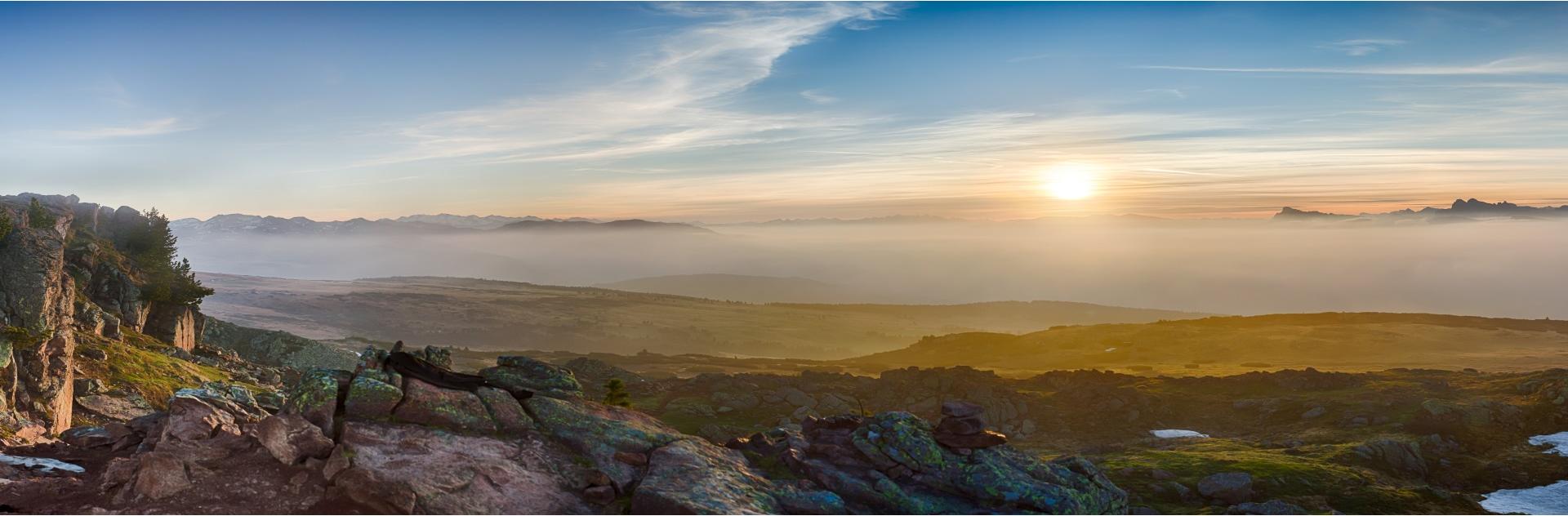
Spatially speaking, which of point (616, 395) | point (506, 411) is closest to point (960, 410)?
point (506, 411)

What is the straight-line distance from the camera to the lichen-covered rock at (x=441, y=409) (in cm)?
2503

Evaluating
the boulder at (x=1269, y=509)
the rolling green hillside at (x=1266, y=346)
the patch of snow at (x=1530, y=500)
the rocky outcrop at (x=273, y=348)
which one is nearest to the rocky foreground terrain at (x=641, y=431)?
the boulder at (x=1269, y=509)

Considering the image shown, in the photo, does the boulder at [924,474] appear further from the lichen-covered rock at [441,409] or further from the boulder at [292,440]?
the boulder at [292,440]

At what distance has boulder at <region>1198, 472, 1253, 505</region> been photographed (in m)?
47.3

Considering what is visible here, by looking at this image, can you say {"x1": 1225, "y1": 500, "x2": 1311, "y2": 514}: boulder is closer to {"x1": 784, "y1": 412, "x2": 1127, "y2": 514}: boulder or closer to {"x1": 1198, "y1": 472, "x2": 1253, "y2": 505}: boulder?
{"x1": 1198, "y1": 472, "x2": 1253, "y2": 505}: boulder

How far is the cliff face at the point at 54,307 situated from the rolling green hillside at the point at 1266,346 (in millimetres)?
107406

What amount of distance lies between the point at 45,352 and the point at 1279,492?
67442 millimetres

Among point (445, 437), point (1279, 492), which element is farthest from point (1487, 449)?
point (445, 437)

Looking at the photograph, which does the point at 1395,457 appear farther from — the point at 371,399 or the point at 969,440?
the point at 371,399

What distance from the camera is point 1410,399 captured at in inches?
2832

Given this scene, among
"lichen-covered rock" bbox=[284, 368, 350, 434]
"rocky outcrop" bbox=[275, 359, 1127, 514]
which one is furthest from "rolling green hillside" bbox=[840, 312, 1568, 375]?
"lichen-covered rock" bbox=[284, 368, 350, 434]

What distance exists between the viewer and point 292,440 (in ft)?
75.0

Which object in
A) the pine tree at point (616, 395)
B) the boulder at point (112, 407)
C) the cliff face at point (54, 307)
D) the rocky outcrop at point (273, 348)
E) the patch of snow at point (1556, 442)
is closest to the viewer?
the cliff face at point (54, 307)

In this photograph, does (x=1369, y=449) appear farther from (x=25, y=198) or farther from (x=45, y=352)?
(x=25, y=198)
